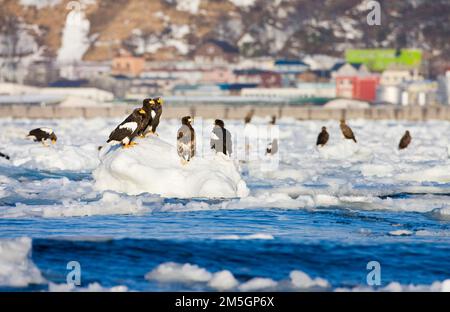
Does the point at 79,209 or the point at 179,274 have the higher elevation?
the point at 79,209

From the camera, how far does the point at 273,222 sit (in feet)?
65.0

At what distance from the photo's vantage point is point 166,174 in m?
23.0

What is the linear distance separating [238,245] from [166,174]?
6070 mm

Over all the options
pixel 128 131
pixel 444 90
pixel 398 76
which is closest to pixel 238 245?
pixel 128 131

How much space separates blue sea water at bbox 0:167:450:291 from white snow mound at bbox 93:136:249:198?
1.99m

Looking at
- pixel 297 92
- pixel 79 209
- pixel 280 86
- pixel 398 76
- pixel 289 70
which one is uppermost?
pixel 289 70

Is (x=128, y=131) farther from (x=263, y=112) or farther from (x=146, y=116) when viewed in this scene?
(x=263, y=112)

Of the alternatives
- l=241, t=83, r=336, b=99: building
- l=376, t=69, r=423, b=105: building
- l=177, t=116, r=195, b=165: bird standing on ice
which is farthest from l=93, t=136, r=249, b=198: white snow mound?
l=376, t=69, r=423, b=105: building

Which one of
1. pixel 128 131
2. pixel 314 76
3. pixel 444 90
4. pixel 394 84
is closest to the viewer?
pixel 128 131

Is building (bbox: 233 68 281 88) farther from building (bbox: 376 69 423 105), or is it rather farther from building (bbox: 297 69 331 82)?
building (bbox: 376 69 423 105)

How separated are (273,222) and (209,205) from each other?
2031 mm

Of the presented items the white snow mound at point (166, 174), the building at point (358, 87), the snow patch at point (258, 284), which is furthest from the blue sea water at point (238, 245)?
the building at point (358, 87)
